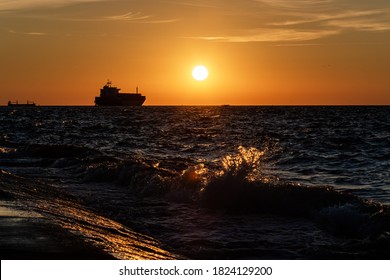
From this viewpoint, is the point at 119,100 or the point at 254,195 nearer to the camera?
the point at 254,195

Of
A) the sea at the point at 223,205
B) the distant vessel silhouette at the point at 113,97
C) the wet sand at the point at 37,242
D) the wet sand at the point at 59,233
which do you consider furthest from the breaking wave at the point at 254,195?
the distant vessel silhouette at the point at 113,97

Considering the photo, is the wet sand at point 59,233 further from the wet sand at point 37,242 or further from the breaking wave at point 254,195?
the breaking wave at point 254,195

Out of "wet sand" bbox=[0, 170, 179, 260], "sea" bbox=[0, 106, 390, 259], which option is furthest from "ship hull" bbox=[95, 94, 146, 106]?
"wet sand" bbox=[0, 170, 179, 260]

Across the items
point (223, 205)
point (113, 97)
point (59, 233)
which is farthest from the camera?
point (113, 97)

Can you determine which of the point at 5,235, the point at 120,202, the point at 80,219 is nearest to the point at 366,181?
the point at 120,202

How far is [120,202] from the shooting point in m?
12.8

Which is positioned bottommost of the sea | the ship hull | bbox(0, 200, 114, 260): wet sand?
the sea

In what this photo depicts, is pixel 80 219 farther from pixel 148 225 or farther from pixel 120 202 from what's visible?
pixel 120 202

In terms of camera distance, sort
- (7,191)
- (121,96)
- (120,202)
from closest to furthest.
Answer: (7,191) < (120,202) < (121,96)

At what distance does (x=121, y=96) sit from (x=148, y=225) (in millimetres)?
178472

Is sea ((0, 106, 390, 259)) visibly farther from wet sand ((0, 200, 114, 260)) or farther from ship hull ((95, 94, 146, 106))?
ship hull ((95, 94, 146, 106))

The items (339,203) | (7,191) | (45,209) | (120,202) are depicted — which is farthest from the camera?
(120,202)

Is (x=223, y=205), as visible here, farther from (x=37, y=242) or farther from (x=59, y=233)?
(x=37, y=242)

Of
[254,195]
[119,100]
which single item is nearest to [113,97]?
[119,100]
